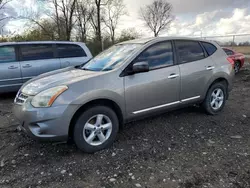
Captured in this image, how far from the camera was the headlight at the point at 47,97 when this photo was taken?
2773 mm

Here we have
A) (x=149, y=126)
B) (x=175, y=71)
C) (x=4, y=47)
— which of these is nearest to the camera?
(x=175, y=71)

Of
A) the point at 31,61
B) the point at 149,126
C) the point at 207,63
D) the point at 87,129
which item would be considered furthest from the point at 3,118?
the point at 207,63

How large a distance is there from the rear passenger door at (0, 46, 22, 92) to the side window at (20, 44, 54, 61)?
262 millimetres

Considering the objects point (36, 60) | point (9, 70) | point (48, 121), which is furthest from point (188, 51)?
point (9, 70)

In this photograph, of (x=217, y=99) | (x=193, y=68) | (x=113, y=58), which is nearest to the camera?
(x=113, y=58)

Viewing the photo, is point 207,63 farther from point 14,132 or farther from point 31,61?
point 31,61

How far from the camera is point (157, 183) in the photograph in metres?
2.46

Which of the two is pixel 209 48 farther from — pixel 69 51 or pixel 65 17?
pixel 65 17

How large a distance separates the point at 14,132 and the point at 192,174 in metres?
3.19

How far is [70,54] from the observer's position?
22.6ft

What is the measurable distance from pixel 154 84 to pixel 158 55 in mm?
568

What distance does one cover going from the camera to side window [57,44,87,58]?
6.77 m

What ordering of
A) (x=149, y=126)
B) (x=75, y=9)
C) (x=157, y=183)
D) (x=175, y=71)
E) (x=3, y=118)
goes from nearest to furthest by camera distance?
(x=157, y=183)
(x=175, y=71)
(x=149, y=126)
(x=3, y=118)
(x=75, y=9)

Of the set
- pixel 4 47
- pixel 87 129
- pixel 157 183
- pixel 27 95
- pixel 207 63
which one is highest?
pixel 4 47
